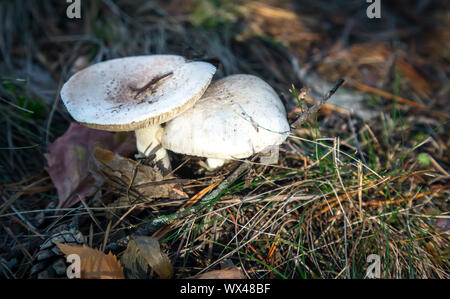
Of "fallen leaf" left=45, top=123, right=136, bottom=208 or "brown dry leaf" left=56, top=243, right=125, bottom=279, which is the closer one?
"brown dry leaf" left=56, top=243, right=125, bottom=279

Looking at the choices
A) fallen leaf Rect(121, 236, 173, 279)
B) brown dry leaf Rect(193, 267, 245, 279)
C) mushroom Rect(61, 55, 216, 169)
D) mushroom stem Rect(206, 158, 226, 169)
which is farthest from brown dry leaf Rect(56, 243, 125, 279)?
mushroom stem Rect(206, 158, 226, 169)

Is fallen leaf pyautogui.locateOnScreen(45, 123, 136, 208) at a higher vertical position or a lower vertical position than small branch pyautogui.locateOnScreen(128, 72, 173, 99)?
lower

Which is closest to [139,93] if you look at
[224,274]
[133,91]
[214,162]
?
[133,91]

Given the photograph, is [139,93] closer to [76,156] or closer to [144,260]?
[76,156]

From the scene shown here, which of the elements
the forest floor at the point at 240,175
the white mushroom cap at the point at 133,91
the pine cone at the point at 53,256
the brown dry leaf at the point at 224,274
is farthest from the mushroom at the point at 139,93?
the brown dry leaf at the point at 224,274

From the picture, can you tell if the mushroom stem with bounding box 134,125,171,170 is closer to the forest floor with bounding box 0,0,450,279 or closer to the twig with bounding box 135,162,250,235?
the forest floor with bounding box 0,0,450,279

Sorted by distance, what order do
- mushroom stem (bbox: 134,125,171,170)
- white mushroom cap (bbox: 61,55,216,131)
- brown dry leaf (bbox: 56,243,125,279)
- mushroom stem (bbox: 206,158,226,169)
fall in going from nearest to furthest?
brown dry leaf (bbox: 56,243,125,279) < white mushroom cap (bbox: 61,55,216,131) < mushroom stem (bbox: 134,125,171,170) < mushroom stem (bbox: 206,158,226,169)

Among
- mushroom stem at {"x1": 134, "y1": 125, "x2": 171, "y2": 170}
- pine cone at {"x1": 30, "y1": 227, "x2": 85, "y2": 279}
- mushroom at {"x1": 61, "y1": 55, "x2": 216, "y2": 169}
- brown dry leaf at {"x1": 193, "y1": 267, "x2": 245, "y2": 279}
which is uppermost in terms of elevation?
mushroom at {"x1": 61, "y1": 55, "x2": 216, "y2": 169}
